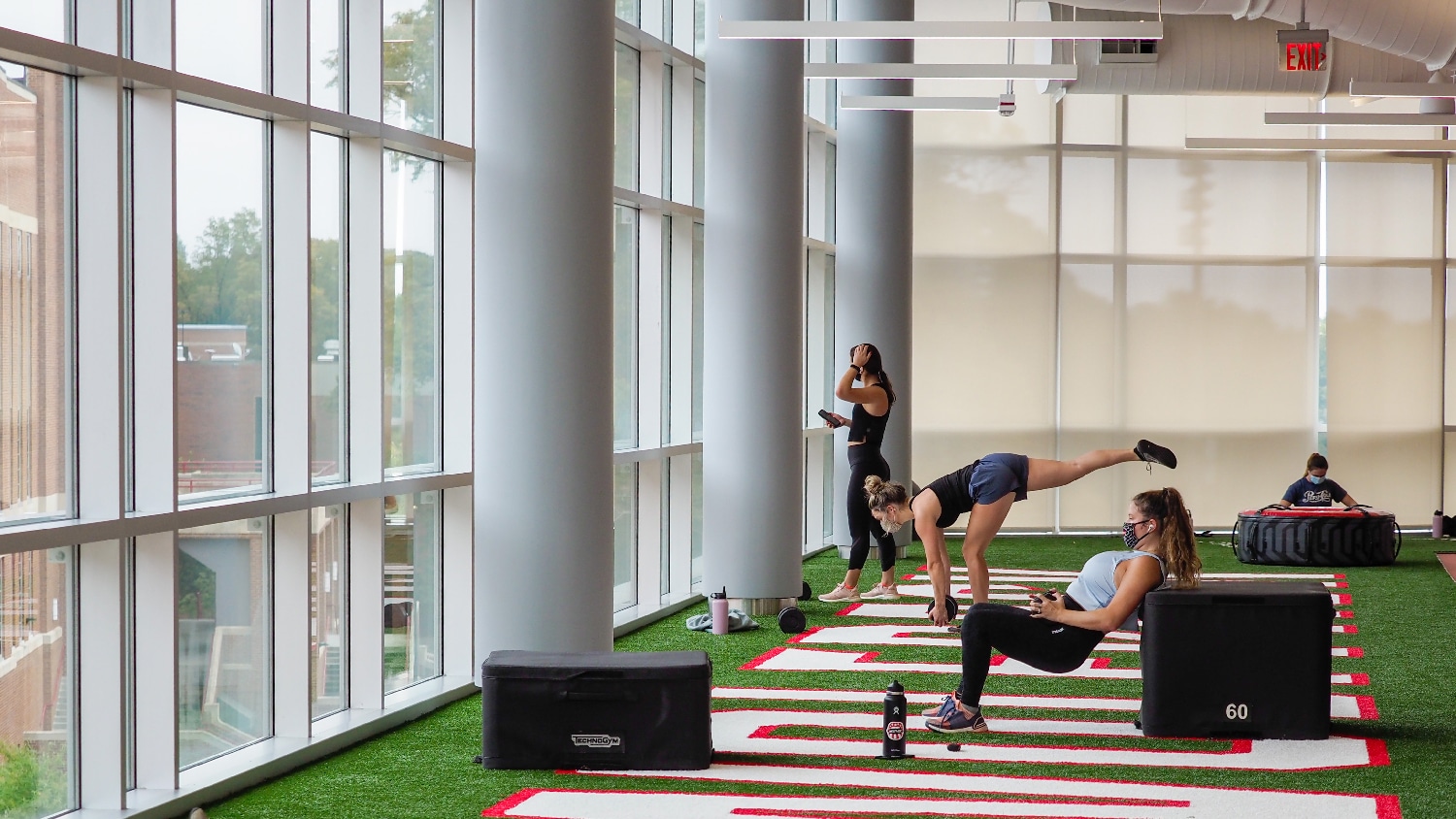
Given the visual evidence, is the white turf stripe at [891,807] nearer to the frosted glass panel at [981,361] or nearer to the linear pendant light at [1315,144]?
the linear pendant light at [1315,144]

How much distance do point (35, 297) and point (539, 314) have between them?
230 centimetres

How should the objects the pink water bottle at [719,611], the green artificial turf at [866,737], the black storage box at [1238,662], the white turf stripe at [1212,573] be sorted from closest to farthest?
the green artificial turf at [866,737]
the black storage box at [1238,662]
the pink water bottle at [719,611]
the white turf stripe at [1212,573]

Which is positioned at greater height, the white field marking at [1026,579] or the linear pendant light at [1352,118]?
the linear pendant light at [1352,118]

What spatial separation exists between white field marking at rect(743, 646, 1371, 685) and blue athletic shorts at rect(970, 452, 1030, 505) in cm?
87

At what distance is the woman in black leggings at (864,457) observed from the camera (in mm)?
9703

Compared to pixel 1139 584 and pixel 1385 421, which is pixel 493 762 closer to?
pixel 1139 584

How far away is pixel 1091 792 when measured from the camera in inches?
196

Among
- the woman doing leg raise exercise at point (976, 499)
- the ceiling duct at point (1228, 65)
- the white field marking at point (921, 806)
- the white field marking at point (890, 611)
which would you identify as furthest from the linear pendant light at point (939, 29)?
the ceiling duct at point (1228, 65)

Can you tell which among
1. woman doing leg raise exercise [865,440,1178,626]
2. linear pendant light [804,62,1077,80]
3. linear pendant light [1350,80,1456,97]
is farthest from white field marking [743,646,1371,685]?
linear pendant light [1350,80,1456,97]

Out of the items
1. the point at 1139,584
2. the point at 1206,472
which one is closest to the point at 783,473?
the point at 1139,584

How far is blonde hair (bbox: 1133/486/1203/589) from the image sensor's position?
226 inches

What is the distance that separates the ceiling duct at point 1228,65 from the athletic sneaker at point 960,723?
7.30 meters

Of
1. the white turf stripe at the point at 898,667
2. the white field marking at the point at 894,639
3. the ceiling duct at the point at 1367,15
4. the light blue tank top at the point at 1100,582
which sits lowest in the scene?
the white field marking at the point at 894,639

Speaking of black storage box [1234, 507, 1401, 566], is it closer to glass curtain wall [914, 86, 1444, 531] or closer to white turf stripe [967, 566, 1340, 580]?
white turf stripe [967, 566, 1340, 580]
